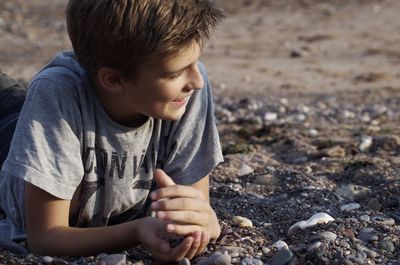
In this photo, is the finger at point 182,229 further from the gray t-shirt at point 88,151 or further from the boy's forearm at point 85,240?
the gray t-shirt at point 88,151

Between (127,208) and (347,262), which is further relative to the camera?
(127,208)

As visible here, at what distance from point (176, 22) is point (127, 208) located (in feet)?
2.85

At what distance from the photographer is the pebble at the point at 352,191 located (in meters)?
4.29

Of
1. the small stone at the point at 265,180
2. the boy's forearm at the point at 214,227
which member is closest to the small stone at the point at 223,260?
the boy's forearm at the point at 214,227

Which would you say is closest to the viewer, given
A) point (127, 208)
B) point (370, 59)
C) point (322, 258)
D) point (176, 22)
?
point (176, 22)

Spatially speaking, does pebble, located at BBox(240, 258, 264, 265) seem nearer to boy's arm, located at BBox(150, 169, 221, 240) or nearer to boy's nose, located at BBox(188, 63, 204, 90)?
boy's arm, located at BBox(150, 169, 221, 240)

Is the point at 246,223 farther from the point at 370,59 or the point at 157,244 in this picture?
the point at 370,59

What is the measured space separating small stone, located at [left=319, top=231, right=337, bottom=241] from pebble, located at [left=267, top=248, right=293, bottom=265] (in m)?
0.16

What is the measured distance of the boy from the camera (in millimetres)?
2980

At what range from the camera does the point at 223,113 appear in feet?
22.7

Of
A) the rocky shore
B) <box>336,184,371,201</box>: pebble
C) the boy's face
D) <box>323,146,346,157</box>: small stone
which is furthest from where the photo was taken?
<box>323,146,346,157</box>: small stone

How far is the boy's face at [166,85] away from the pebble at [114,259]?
1.62 ft

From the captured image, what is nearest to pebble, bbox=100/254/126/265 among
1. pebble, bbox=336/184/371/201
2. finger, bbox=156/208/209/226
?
finger, bbox=156/208/209/226

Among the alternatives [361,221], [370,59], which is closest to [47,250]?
[361,221]
